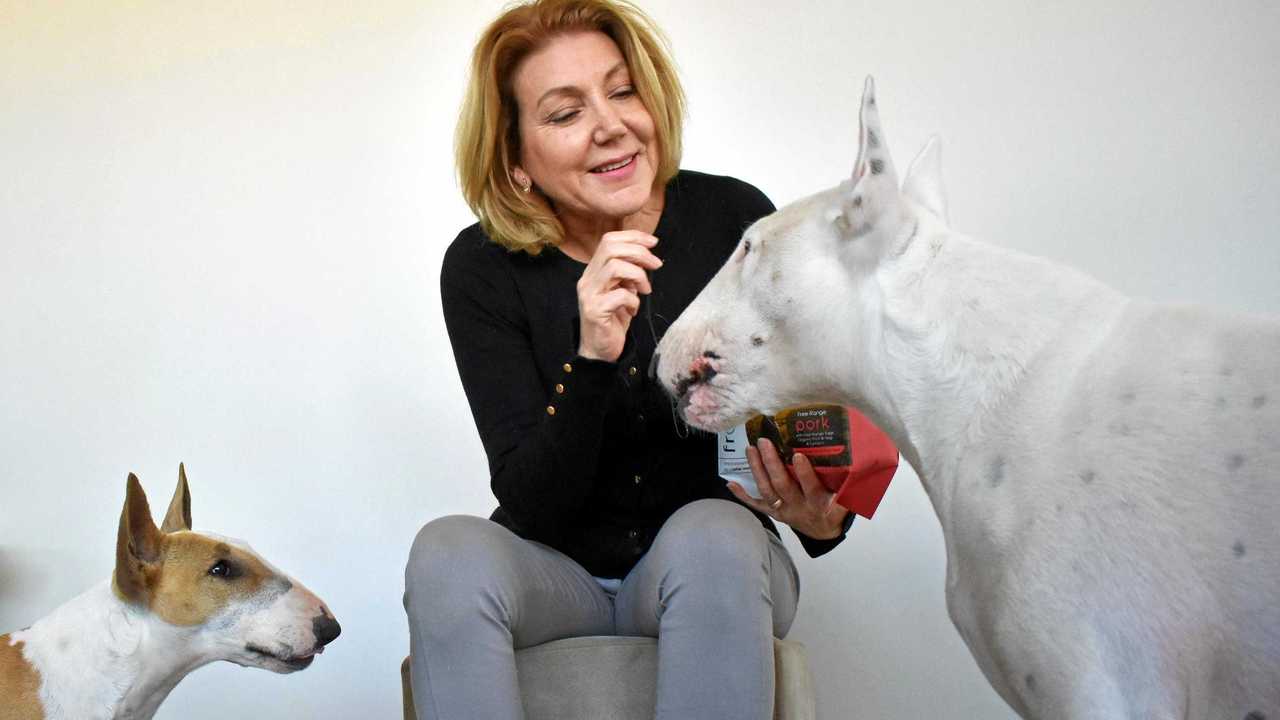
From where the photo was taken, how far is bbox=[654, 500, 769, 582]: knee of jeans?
4.86 feet

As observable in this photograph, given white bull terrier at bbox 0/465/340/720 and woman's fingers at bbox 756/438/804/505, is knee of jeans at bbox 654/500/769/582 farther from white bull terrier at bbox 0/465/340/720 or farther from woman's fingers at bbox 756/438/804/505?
white bull terrier at bbox 0/465/340/720

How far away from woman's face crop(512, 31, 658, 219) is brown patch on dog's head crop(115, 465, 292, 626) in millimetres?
754

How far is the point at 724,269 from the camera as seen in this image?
1432 mm

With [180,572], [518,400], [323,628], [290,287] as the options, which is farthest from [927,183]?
[290,287]

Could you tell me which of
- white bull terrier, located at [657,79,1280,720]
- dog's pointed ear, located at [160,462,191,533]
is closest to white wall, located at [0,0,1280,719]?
dog's pointed ear, located at [160,462,191,533]

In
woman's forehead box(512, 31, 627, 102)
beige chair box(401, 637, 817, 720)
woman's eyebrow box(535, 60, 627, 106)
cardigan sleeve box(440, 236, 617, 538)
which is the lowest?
beige chair box(401, 637, 817, 720)

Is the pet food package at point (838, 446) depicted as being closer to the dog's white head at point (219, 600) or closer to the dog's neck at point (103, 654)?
the dog's white head at point (219, 600)

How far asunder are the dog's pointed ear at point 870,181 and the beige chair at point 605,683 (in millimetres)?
639

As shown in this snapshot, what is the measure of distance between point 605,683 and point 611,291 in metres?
0.52

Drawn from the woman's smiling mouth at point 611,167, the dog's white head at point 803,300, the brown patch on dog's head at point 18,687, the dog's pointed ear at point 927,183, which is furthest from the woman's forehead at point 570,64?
the brown patch on dog's head at point 18,687

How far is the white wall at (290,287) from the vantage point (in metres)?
2.61

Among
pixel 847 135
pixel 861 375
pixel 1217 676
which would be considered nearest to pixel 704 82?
pixel 847 135

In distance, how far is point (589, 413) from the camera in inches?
60.5

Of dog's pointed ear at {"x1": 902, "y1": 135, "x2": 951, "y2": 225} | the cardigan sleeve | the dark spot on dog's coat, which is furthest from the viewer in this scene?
the cardigan sleeve
